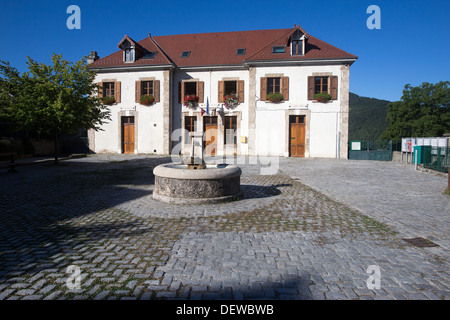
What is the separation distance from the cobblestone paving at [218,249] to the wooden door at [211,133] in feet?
43.6

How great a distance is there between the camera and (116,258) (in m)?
3.00

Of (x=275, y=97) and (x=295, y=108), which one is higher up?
(x=275, y=97)

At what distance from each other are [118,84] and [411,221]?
19.7 metres

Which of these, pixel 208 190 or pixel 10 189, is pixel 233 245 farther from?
pixel 10 189

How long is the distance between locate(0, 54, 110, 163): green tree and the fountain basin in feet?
25.4

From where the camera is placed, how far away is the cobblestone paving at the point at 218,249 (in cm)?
239

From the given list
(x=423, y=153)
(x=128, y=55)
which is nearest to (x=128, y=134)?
(x=128, y=55)

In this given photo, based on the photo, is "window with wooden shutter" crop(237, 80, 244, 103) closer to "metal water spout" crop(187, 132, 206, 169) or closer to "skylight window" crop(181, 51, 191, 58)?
"skylight window" crop(181, 51, 191, 58)

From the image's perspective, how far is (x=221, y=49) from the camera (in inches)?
809

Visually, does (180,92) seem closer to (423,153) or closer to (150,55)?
(150,55)

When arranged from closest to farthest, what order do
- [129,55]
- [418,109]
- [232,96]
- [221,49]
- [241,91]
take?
[232,96]
[241,91]
[129,55]
[221,49]
[418,109]

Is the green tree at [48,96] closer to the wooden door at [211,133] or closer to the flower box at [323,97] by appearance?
the wooden door at [211,133]

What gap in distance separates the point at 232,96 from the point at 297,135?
5.22m
